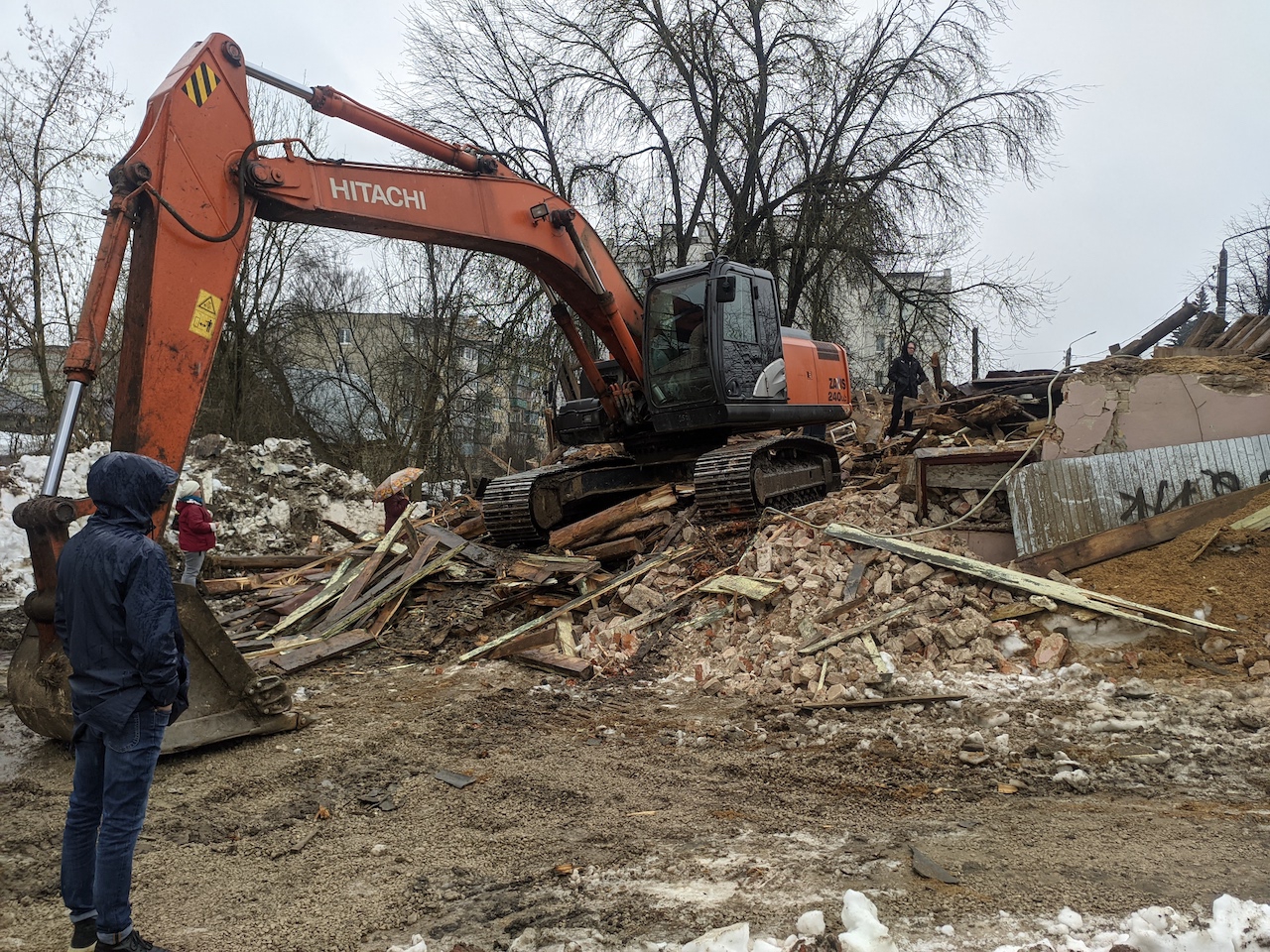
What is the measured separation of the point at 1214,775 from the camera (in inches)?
167

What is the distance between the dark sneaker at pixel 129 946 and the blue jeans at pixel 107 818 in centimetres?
1

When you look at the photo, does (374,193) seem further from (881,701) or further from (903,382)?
(903,382)

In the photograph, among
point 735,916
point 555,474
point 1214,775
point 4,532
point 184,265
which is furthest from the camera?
point 4,532

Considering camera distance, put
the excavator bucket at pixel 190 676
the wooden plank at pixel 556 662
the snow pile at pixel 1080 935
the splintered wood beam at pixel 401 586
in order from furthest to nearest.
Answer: the splintered wood beam at pixel 401 586 < the wooden plank at pixel 556 662 < the excavator bucket at pixel 190 676 < the snow pile at pixel 1080 935

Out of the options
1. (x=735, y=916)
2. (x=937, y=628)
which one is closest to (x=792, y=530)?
(x=937, y=628)

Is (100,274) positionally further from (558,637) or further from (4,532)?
(4,532)

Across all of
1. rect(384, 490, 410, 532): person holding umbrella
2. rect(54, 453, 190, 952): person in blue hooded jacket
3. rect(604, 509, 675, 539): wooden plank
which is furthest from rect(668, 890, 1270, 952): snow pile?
rect(384, 490, 410, 532): person holding umbrella

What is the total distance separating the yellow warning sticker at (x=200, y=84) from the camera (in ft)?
17.5

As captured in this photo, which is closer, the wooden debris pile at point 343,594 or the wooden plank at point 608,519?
the wooden debris pile at point 343,594

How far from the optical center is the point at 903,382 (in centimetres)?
1392

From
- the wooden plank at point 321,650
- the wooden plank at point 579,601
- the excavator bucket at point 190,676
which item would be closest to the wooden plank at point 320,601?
the wooden plank at point 321,650

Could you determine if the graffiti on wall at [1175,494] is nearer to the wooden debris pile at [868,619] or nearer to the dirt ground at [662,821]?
the wooden debris pile at [868,619]

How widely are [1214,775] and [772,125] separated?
57.1ft

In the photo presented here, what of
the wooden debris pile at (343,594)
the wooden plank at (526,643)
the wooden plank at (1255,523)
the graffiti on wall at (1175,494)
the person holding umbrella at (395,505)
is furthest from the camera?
the person holding umbrella at (395,505)
